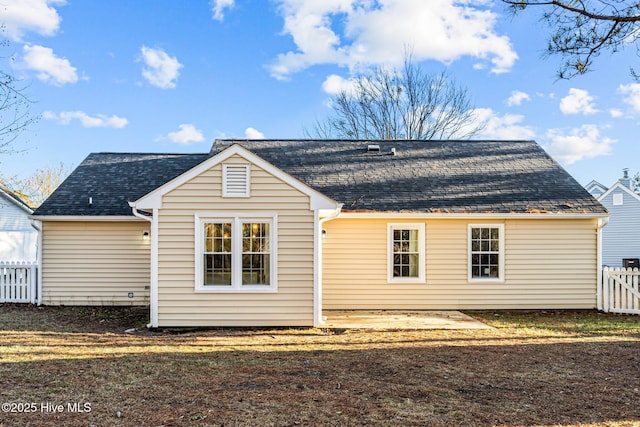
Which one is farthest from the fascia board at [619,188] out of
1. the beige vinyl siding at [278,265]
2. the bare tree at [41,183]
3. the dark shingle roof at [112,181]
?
the bare tree at [41,183]

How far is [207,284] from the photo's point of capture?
863cm

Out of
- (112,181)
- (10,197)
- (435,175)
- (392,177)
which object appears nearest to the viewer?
(392,177)

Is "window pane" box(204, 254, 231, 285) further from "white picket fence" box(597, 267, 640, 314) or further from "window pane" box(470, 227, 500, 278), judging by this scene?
"white picket fence" box(597, 267, 640, 314)

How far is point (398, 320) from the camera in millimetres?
9422

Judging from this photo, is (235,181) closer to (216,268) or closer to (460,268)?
(216,268)

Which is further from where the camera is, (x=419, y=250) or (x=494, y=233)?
(x=494, y=233)

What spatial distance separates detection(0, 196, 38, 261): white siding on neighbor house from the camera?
19297mm

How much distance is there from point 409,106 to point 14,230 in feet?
77.3

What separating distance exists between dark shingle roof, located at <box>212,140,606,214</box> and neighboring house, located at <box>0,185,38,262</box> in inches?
489

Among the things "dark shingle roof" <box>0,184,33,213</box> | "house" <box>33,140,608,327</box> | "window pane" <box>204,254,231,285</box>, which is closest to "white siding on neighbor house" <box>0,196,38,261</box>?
"dark shingle roof" <box>0,184,33,213</box>

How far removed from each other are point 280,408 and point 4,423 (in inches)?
102

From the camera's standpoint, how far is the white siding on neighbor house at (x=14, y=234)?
63.3ft

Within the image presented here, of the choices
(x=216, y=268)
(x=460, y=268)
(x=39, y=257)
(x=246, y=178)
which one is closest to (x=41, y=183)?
(x=39, y=257)

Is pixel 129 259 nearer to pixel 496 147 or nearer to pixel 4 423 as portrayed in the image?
pixel 4 423
